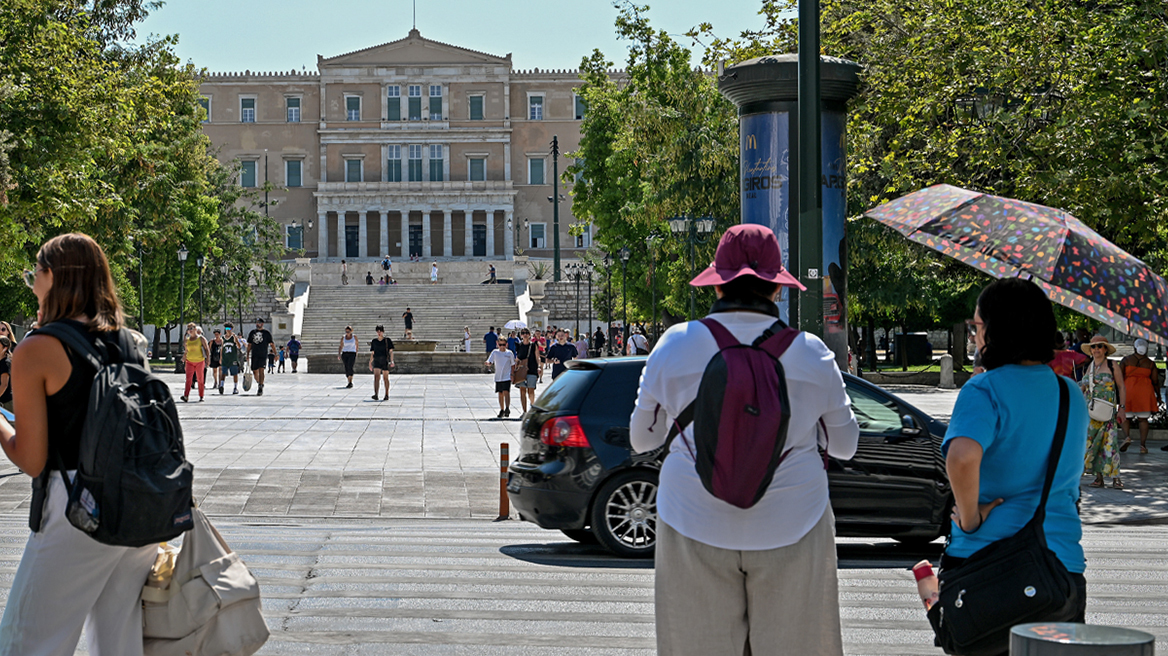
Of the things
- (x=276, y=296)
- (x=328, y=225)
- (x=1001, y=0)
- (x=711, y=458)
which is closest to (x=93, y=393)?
(x=711, y=458)

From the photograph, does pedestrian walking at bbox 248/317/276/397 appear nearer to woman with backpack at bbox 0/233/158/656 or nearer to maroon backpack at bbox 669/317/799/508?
woman with backpack at bbox 0/233/158/656

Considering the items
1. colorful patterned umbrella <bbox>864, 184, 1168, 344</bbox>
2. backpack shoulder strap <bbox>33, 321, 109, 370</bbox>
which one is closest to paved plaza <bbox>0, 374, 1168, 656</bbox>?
colorful patterned umbrella <bbox>864, 184, 1168, 344</bbox>

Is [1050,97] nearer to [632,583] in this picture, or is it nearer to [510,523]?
[510,523]

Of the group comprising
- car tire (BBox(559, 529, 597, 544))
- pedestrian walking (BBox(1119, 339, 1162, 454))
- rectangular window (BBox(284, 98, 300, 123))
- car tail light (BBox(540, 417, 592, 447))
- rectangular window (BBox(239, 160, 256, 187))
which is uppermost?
rectangular window (BBox(284, 98, 300, 123))

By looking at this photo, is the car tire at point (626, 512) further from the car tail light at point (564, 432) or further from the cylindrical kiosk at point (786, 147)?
the cylindrical kiosk at point (786, 147)

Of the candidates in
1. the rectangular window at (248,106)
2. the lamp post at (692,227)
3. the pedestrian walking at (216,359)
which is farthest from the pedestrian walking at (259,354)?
the rectangular window at (248,106)

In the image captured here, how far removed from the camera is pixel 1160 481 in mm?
14938

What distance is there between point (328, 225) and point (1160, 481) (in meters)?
83.4

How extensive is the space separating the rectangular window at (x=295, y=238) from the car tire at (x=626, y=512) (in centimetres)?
8678

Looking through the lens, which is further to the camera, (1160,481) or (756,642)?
(1160,481)

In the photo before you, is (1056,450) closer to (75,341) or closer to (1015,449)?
(1015,449)

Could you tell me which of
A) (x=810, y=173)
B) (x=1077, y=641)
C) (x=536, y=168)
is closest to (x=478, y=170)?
→ (x=536, y=168)

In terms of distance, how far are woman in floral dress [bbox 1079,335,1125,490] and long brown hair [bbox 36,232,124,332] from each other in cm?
1101

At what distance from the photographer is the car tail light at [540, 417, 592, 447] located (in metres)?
8.95
